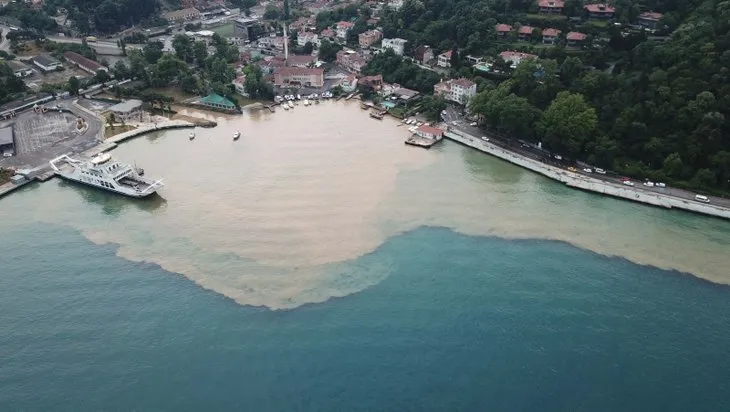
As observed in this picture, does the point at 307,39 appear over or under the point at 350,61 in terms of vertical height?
over

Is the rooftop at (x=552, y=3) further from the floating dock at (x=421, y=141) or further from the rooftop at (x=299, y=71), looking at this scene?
the rooftop at (x=299, y=71)

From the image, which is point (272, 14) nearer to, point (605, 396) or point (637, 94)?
point (637, 94)

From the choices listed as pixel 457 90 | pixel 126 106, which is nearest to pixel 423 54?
pixel 457 90

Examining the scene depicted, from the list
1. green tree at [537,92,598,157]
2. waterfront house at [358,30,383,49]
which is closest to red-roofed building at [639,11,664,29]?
green tree at [537,92,598,157]

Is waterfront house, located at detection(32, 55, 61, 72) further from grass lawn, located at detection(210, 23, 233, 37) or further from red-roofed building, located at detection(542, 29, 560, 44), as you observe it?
red-roofed building, located at detection(542, 29, 560, 44)

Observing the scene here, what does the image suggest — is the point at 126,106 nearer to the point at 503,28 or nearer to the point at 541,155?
the point at 541,155

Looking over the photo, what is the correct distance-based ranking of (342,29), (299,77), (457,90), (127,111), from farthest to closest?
(342,29)
(299,77)
(457,90)
(127,111)
